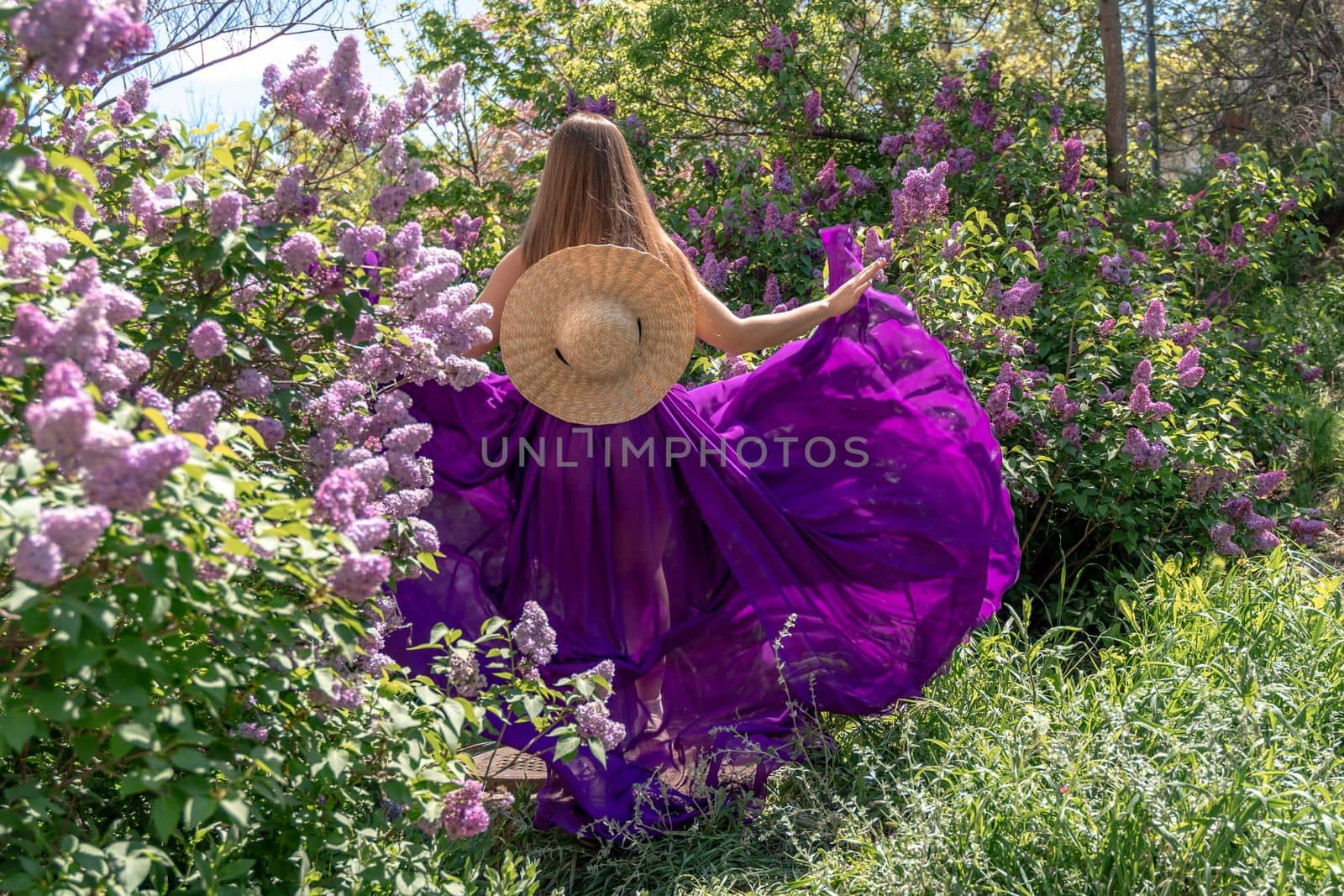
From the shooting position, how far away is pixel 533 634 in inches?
88.0

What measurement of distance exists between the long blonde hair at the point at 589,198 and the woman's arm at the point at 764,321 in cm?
8

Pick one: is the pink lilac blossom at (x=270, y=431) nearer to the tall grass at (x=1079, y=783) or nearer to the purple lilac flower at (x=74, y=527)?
the purple lilac flower at (x=74, y=527)

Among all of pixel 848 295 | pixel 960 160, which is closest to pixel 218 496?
pixel 848 295

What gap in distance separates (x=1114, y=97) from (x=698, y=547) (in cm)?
421

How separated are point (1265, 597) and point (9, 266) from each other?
3161mm

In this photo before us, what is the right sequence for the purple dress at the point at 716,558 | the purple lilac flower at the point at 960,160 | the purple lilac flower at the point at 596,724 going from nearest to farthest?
the purple lilac flower at the point at 596,724, the purple dress at the point at 716,558, the purple lilac flower at the point at 960,160

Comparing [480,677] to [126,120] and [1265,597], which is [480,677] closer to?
[126,120]

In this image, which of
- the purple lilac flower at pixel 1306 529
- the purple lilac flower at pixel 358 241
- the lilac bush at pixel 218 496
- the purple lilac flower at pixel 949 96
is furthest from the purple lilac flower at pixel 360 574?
the purple lilac flower at pixel 949 96

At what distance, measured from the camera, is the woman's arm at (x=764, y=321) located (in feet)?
10.3

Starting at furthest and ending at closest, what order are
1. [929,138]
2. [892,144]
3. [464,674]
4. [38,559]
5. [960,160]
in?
[892,144] → [929,138] → [960,160] → [464,674] → [38,559]

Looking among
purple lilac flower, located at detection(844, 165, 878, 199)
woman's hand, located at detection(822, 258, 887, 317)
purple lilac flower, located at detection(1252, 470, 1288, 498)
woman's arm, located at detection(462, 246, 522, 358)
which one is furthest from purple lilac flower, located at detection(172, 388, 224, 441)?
purple lilac flower, located at detection(844, 165, 878, 199)

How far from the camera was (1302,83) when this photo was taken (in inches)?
337

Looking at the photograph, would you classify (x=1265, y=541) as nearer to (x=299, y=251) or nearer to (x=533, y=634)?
(x=533, y=634)

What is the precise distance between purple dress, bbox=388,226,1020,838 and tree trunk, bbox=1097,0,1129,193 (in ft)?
11.6
